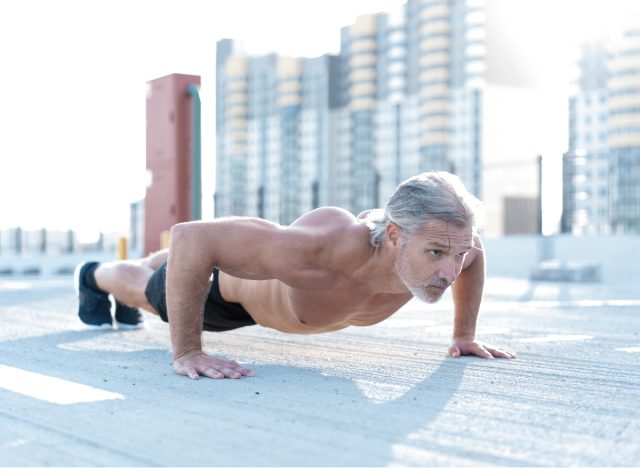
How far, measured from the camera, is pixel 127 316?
4.45 meters

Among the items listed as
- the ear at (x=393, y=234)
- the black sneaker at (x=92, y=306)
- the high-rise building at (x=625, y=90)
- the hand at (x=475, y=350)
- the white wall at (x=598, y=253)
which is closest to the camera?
the ear at (x=393, y=234)

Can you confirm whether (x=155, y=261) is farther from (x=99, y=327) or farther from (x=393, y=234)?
(x=393, y=234)

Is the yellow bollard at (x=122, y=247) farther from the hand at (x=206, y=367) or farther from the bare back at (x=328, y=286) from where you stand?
the hand at (x=206, y=367)

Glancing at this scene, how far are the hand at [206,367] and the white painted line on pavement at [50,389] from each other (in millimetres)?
337

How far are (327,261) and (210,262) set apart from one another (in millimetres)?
379

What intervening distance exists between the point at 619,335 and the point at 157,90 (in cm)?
713

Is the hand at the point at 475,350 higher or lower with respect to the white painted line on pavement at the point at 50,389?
lower

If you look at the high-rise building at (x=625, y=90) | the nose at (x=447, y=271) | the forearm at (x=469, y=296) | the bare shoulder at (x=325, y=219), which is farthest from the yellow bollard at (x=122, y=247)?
the high-rise building at (x=625, y=90)

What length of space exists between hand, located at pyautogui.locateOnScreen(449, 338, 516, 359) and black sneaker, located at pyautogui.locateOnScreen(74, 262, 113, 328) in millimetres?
1925

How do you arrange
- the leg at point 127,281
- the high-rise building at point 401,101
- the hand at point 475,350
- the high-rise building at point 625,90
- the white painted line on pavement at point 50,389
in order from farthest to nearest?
A: the high-rise building at point 401,101
the high-rise building at point 625,90
the leg at point 127,281
the hand at point 475,350
the white painted line on pavement at point 50,389

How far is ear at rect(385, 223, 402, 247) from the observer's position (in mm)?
2730

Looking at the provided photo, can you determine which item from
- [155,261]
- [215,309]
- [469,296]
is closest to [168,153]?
[155,261]

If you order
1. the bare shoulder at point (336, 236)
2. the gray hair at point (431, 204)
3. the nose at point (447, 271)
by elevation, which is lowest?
the nose at point (447, 271)

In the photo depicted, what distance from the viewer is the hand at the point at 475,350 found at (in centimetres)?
329
